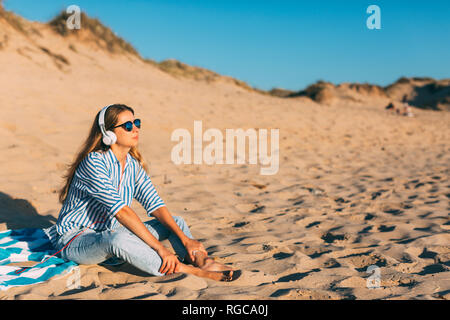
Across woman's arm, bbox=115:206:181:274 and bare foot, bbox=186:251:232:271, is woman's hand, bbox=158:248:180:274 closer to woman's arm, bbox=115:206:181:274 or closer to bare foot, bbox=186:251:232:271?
woman's arm, bbox=115:206:181:274

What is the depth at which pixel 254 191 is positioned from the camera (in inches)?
209

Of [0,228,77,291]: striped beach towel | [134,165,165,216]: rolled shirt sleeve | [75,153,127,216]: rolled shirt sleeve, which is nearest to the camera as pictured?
[0,228,77,291]: striped beach towel

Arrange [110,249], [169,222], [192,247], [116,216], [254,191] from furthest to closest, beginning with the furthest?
1. [254,191]
2. [169,222]
3. [192,247]
4. [116,216]
5. [110,249]

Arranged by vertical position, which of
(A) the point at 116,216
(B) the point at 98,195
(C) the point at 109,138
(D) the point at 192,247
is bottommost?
(D) the point at 192,247

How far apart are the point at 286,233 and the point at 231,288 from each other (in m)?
1.35

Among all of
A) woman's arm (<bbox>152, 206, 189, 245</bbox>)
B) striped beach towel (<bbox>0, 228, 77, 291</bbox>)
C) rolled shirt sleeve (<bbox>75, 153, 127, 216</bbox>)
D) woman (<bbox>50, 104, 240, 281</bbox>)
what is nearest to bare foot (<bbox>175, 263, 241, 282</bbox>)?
woman (<bbox>50, 104, 240, 281</bbox>)

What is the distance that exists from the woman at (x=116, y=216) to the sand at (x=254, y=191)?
14 cm

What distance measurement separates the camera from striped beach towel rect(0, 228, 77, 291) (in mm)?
2467

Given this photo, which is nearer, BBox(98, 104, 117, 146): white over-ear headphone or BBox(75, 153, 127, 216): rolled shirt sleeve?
BBox(75, 153, 127, 216): rolled shirt sleeve

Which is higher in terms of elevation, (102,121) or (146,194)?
(102,121)

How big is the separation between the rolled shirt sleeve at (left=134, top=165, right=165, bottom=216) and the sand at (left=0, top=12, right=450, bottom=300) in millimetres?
484

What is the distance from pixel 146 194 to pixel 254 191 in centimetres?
248

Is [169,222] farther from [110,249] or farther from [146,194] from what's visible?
[110,249]

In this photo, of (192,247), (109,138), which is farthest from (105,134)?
(192,247)
